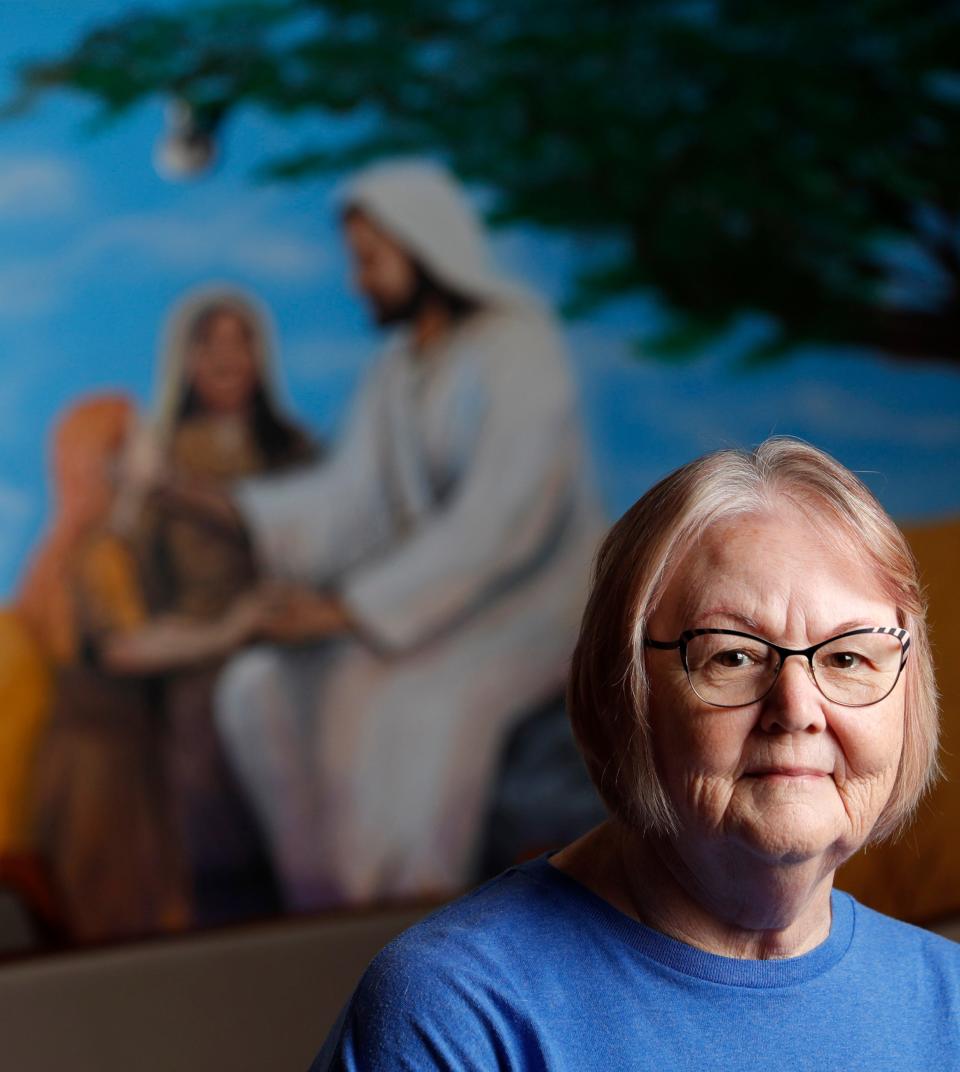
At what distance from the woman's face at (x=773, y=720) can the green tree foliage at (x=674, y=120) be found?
2.62 m

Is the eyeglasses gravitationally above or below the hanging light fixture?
below

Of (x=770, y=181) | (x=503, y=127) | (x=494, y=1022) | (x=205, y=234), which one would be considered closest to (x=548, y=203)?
(x=503, y=127)

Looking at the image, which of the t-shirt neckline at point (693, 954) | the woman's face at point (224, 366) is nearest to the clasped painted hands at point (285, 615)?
the woman's face at point (224, 366)

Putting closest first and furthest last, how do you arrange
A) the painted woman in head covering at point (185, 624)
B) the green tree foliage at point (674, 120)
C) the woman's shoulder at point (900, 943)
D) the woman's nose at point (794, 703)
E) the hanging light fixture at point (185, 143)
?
the woman's nose at point (794, 703), the woman's shoulder at point (900, 943), the painted woman in head covering at point (185, 624), the hanging light fixture at point (185, 143), the green tree foliage at point (674, 120)

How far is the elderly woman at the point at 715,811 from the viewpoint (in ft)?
3.34

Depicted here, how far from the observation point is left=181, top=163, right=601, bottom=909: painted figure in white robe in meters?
3.35

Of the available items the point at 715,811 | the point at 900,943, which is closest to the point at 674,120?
the point at 900,943

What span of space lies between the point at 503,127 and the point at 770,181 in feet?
2.56

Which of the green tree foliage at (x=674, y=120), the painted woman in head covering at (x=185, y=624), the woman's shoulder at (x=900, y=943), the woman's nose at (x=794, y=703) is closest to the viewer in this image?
the woman's nose at (x=794, y=703)

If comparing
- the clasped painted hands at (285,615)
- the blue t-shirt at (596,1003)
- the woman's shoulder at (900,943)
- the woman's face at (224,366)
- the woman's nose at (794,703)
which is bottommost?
the clasped painted hands at (285,615)

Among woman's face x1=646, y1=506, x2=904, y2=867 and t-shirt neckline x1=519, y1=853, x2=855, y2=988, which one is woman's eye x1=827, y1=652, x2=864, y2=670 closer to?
woman's face x1=646, y1=506, x2=904, y2=867

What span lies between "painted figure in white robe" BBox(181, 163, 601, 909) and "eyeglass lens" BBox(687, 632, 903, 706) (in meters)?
2.41

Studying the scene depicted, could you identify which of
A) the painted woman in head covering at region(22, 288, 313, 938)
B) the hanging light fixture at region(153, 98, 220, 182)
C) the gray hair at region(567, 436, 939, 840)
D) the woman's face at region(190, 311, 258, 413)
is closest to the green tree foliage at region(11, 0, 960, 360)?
the hanging light fixture at region(153, 98, 220, 182)

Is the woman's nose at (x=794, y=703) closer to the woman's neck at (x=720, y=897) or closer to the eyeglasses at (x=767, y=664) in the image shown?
the eyeglasses at (x=767, y=664)
